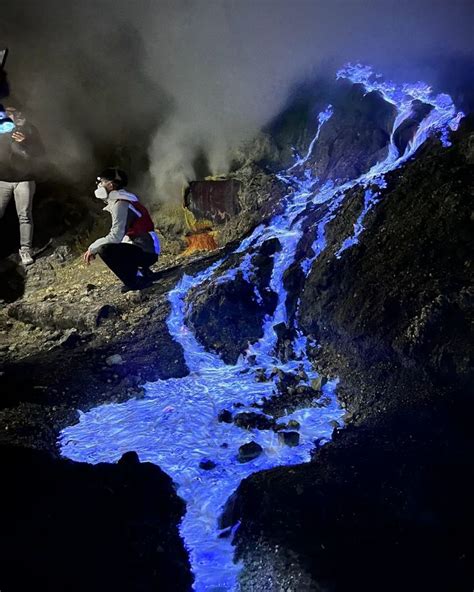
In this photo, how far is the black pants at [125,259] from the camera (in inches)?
264

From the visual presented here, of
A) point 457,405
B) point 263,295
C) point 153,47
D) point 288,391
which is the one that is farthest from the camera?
point 153,47

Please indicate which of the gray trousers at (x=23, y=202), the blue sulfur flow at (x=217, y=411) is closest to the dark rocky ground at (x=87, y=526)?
the blue sulfur flow at (x=217, y=411)

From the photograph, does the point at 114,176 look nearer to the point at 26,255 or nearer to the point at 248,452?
the point at 26,255

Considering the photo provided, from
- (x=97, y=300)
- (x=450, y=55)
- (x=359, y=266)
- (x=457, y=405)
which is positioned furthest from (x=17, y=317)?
(x=450, y=55)

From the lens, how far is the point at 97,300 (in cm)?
748

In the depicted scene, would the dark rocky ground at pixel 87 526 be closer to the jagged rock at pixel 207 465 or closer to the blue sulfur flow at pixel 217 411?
the blue sulfur flow at pixel 217 411

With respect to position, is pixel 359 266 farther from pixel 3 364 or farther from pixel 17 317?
pixel 17 317

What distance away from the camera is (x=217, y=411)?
5.26 metres

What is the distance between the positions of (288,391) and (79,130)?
8320 millimetres

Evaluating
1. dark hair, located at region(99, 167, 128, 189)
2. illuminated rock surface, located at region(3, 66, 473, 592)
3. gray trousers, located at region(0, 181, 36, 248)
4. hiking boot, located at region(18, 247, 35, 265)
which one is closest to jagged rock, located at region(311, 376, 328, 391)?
illuminated rock surface, located at region(3, 66, 473, 592)

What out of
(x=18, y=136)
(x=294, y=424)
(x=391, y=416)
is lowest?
(x=294, y=424)

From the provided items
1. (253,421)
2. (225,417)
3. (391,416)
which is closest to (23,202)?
(225,417)

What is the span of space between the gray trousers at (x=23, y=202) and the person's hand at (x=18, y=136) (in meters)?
0.81

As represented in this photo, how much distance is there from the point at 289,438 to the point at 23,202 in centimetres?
745
